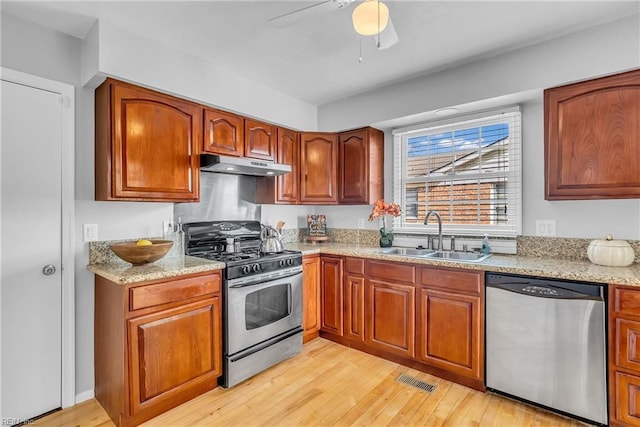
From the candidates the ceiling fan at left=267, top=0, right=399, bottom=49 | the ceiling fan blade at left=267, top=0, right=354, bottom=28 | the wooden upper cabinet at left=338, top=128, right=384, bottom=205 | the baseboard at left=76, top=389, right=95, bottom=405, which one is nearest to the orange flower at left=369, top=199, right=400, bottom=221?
the wooden upper cabinet at left=338, top=128, right=384, bottom=205

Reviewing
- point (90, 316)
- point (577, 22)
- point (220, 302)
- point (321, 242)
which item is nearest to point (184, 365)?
point (220, 302)

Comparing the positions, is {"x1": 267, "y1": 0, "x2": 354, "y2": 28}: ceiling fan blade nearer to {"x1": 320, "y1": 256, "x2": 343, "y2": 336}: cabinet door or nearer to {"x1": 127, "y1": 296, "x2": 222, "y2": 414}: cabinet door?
{"x1": 127, "y1": 296, "x2": 222, "y2": 414}: cabinet door

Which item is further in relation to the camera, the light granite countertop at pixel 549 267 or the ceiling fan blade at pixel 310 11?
the light granite countertop at pixel 549 267

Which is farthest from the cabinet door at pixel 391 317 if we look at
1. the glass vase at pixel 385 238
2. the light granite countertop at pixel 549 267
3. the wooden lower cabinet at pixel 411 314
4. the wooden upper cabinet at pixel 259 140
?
the wooden upper cabinet at pixel 259 140

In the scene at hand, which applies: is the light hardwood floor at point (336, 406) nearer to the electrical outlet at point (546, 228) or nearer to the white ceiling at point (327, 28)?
the electrical outlet at point (546, 228)

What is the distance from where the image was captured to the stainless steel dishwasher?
190 cm

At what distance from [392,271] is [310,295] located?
2.80 feet

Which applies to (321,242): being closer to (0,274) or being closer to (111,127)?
(111,127)

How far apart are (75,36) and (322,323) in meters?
3.02

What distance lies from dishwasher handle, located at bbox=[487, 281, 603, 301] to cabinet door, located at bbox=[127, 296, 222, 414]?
78.9 inches

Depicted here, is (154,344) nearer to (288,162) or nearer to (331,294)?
(331,294)

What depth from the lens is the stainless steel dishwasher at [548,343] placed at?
1.90 metres

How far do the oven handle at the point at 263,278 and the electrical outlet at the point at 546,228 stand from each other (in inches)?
77.5

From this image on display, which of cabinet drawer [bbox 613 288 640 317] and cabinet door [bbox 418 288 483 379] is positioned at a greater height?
cabinet drawer [bbox 613 288 640 317]
